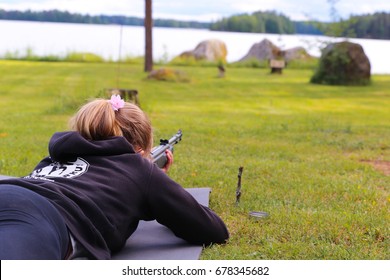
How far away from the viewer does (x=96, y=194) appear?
3.07m

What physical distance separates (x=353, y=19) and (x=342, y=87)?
1922 millimetres

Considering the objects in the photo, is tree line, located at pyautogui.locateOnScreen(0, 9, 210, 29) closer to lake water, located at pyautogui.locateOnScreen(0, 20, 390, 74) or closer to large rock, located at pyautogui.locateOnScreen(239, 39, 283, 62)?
lake water, located at pyautogui.locateOnScreen(0, 20, 390, 74)

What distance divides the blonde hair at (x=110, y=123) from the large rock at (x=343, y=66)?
14.4 m

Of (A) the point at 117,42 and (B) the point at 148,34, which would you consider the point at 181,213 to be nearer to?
(B) the point at 148,34

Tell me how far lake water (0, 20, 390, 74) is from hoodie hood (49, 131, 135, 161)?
50.9ft

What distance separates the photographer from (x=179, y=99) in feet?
45.1

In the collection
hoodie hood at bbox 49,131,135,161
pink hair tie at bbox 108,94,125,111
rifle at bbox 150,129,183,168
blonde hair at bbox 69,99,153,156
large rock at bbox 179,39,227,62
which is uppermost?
pink hair tie at bbox 108,94,125,111

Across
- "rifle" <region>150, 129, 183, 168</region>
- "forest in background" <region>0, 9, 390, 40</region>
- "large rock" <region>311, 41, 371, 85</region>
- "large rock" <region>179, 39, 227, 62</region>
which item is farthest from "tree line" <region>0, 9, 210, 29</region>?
"rifle" <region>150, 129, 183, 168</region>

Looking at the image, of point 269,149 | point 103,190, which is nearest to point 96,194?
point 103,190

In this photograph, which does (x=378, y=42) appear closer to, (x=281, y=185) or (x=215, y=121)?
(x=215, y=121)

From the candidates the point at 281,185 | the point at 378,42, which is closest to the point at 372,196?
the point at 281,185

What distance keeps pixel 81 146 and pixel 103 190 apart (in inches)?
9.3

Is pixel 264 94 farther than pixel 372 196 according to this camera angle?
Yes

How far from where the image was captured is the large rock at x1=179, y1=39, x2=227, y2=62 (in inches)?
1038
